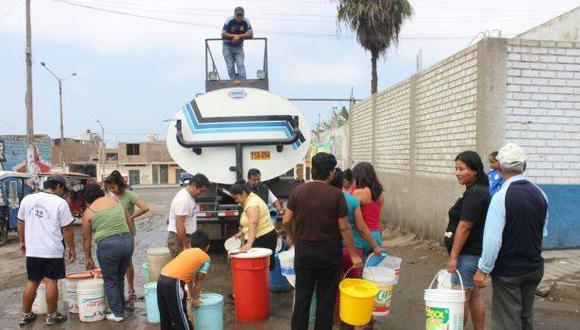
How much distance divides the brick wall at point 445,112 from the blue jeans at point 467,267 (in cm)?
392

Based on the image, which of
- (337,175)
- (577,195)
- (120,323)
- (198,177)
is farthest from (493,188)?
(120,323)

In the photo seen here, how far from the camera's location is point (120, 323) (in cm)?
518

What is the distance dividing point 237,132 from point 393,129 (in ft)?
16.0

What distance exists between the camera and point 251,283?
16.5ft

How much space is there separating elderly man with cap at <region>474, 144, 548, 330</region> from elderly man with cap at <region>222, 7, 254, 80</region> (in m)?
7.00

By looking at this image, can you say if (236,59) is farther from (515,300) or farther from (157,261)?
(515,300)

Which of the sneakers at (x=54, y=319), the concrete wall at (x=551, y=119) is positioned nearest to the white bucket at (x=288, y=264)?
the sneakers at (x=54, y=319)

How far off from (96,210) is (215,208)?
2.94 metres

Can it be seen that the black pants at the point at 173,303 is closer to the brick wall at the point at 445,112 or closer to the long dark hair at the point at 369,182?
the long dark hair at the point at 369,182

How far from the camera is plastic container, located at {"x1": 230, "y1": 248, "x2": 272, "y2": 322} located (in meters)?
4.97

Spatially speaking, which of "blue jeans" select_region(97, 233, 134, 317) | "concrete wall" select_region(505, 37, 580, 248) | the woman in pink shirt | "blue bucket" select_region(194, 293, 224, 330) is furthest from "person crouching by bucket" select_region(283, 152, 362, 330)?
"concrete wall" select_region(505, 37, 580, 248)

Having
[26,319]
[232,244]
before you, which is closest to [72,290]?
[26,319]

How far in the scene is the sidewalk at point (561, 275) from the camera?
18.6ft

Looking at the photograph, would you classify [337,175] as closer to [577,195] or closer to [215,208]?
[215,208]
